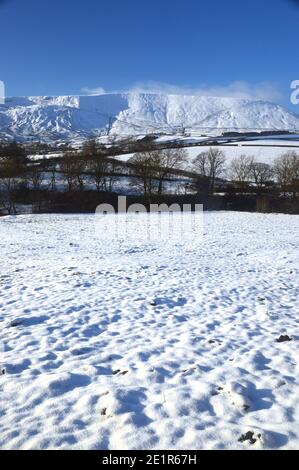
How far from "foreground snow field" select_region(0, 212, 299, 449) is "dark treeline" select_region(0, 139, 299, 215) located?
40411 millimetres

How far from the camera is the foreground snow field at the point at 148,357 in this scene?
14.8ft

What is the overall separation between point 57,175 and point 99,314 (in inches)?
2435

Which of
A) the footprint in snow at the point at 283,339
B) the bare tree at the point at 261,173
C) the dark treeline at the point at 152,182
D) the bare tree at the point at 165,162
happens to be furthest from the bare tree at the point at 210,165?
the footprint in snow at the point at 283,339

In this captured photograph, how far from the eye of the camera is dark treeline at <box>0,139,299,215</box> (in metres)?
55.1

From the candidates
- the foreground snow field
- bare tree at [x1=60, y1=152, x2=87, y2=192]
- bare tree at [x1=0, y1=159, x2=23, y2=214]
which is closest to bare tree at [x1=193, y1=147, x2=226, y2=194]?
bare tree at [x1=60, y1=152, x2=87, y2=192]

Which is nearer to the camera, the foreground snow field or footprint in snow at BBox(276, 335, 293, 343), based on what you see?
the foreground snow field

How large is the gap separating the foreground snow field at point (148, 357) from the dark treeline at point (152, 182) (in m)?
40.4

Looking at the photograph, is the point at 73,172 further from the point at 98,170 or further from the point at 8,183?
the point at 8,183

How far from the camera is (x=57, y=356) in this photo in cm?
671

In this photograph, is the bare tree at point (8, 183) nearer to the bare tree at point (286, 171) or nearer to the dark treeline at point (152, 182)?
the dark treeline at point (152, 182)

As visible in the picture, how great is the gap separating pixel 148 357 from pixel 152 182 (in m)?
60.4

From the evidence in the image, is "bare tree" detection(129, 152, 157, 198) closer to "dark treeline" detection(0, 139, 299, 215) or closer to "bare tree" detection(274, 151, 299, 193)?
"dark treeline" detection(0, 139, 299, 215)
